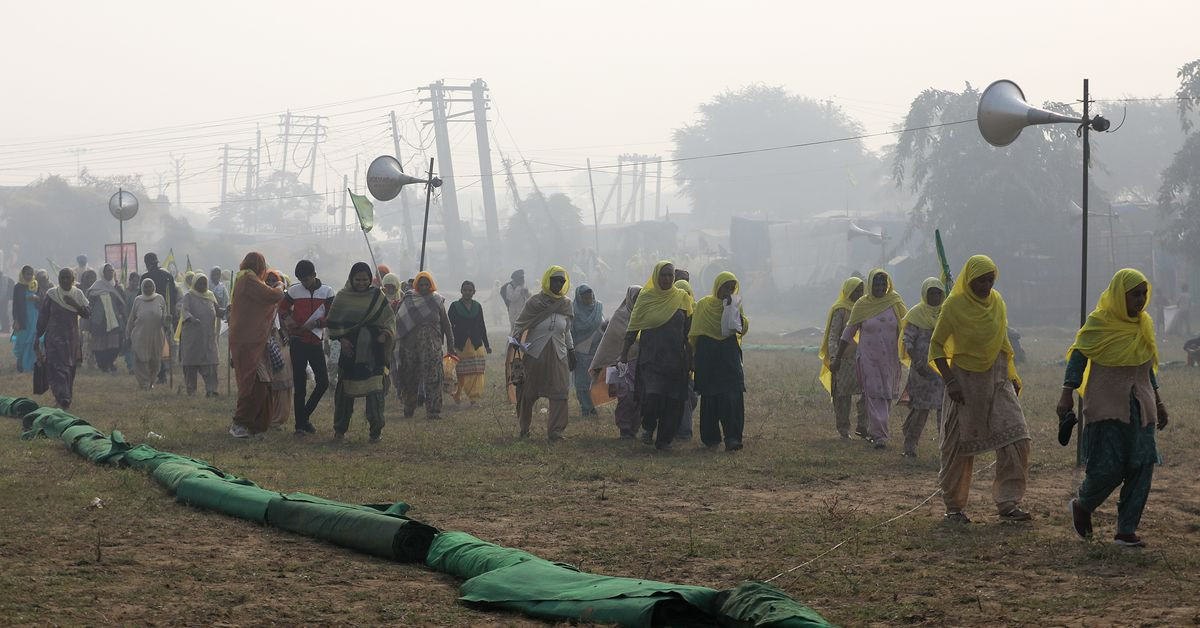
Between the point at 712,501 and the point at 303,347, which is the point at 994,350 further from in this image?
the point at 303,347

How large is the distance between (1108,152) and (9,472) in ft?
207

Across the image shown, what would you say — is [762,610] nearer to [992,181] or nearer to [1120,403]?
[1120,403]

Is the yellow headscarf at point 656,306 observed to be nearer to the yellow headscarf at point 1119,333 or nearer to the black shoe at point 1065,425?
the black shoe at point 1065,425

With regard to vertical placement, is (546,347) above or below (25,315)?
below

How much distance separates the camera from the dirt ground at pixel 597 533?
210 inches

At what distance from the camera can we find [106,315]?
731 inches

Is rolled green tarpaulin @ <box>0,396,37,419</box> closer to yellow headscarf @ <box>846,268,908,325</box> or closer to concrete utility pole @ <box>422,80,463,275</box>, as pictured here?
yellow headscarf @ <box>846,268,908,325</box>

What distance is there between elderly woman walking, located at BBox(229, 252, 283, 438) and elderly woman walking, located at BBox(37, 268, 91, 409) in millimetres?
3011

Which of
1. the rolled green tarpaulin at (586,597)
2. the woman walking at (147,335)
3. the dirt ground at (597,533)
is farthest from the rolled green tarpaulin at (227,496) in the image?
the woman walking at (147,335)

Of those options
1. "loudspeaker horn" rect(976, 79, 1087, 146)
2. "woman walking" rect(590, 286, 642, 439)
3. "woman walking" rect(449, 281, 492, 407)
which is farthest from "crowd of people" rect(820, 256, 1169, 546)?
"woman walking" rect(449, 281, 492, 407)

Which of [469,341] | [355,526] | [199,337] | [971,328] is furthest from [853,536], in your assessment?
[199,337]

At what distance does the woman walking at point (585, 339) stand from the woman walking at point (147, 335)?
564cm

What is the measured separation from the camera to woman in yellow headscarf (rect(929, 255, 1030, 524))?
7422 millimetres

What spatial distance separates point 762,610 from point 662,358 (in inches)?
254
